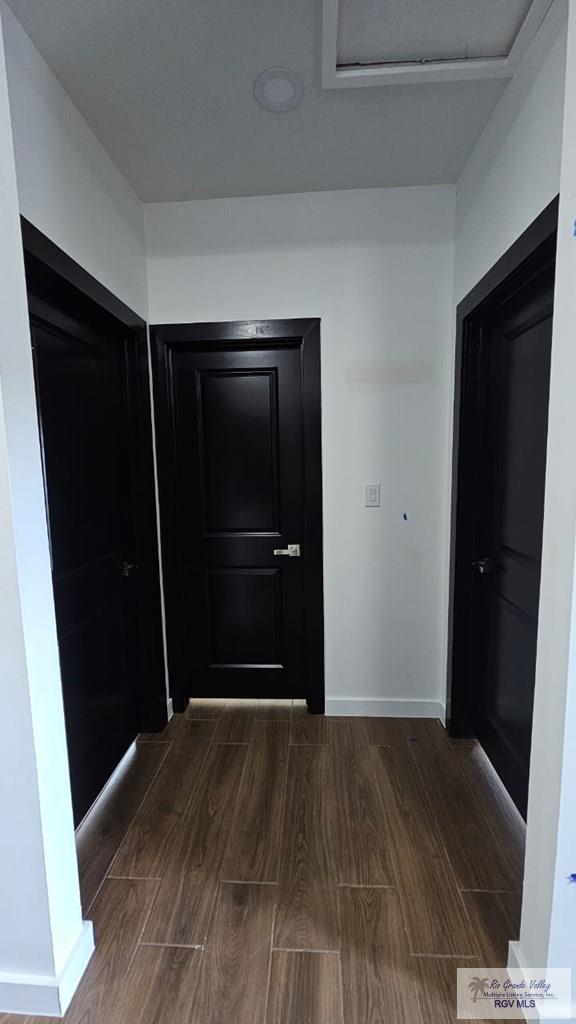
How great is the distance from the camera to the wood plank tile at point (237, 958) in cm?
111

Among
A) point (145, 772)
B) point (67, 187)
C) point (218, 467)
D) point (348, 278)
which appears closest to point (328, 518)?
point (218, 467)

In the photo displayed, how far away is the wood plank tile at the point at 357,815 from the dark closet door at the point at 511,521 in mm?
538

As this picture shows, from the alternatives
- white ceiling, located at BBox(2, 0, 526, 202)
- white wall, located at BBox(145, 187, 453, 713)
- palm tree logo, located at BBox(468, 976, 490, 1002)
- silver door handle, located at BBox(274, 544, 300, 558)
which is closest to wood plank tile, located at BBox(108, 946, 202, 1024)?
palm tree logo, located at BBox(468, 976, 490, 1002)

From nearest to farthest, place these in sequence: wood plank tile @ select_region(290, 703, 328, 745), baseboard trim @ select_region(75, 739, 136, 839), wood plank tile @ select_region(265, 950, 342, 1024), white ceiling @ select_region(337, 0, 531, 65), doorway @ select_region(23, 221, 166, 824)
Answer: wood plank tile @ select_region(265, 950, 342, 1024), white ceiling @ select_region(337, 0, 531, 65), doorway @ select_region(23, 221, 166, 824), baseboard trim @ select_region(75, 739, 136, 839), wood plank tile @ select_region(290, 703, 328, 745)

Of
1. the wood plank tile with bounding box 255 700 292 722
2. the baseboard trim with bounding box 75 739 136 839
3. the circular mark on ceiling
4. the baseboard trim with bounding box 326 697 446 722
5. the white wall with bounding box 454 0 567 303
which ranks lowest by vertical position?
the baseboard trim with bounding box 75 739 136 839

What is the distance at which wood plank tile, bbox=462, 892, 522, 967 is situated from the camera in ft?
3.99

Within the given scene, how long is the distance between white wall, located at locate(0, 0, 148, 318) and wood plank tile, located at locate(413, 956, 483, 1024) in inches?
91.8

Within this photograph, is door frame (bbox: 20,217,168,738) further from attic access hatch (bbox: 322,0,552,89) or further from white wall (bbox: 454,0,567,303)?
white wall (bbox: 454,0,567,303)

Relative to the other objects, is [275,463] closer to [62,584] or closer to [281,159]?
[62,584]

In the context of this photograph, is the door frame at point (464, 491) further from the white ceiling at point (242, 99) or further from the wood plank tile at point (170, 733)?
the wood plank tile at point (170, 733)

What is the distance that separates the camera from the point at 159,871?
4.88 ft

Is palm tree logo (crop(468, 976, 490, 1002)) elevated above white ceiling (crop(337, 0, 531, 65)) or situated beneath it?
situated beneath

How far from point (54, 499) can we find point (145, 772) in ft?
4.16

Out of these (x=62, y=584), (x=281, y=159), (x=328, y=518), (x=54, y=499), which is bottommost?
(x=62, y=584)
